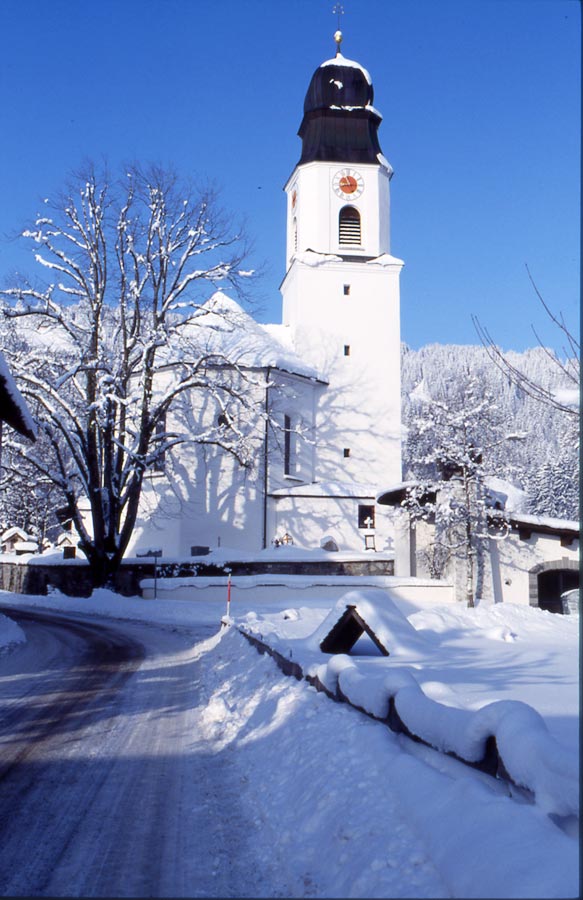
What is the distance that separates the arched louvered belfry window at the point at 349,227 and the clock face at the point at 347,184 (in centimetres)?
85

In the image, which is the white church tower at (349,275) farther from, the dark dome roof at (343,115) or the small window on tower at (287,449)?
the small window on tower at (287,449)

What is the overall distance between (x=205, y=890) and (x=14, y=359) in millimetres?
23393

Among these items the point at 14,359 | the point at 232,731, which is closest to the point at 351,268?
the point at 14,359

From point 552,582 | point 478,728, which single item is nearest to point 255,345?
point 552,582

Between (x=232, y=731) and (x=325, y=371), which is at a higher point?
(x=325, y=371)

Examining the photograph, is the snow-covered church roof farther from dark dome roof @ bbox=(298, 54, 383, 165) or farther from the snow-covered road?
the snow-covered road

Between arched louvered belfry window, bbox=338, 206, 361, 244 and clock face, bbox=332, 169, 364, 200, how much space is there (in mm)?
854

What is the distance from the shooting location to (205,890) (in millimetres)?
3803

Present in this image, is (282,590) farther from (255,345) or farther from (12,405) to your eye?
(255,345)

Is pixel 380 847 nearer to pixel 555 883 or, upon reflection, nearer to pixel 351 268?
pixel 555 883

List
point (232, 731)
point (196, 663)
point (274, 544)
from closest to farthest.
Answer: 1. point (232, 731)
2. point (196, 663)
3. point (274, 544)

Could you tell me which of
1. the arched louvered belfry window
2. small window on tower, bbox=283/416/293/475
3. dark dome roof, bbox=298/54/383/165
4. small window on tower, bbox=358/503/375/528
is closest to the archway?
small window on tower, bbox=358/503/375/528

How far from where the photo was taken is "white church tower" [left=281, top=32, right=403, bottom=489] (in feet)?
136

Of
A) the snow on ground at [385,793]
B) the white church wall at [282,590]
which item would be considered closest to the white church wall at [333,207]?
the white church wall at [282,590]
